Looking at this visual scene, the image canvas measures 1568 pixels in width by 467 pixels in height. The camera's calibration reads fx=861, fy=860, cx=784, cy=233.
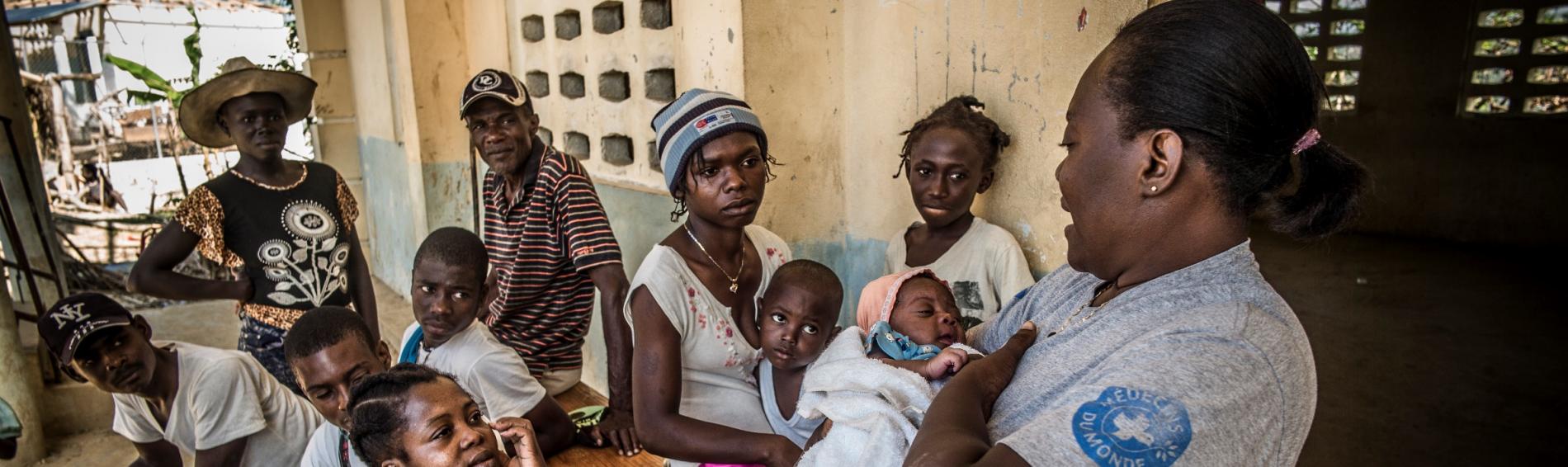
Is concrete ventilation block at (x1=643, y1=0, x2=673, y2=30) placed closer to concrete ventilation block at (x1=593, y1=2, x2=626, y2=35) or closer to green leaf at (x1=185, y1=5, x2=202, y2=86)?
concrete ventilation block at (x1=593, y1=2, x2=626, y2=35)

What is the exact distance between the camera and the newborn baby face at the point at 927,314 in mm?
2014

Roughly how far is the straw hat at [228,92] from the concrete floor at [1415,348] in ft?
10.0

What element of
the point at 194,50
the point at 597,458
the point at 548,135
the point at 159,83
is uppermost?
the point at 194,50

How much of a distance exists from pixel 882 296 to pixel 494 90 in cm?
A: 167

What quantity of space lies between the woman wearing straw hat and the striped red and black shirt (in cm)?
66

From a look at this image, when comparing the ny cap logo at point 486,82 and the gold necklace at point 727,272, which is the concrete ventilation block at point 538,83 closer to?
the ny cap logo at point 486,82

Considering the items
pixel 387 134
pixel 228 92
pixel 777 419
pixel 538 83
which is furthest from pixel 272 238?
pixel 387 134

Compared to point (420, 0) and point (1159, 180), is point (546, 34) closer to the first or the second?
point (420, 0)

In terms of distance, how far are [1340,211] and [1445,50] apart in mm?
10674

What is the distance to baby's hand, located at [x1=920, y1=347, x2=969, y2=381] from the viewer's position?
163 centimetres

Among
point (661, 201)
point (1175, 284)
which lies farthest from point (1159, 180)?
point (661, 201)

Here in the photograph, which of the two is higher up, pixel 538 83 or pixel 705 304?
pixel 538 83

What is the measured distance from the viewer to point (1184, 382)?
97 centimetres

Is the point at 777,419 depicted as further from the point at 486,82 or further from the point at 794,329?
the point at 486,82
